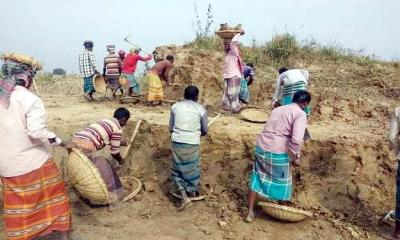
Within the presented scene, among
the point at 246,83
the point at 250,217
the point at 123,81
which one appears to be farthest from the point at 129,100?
the point at 250,217

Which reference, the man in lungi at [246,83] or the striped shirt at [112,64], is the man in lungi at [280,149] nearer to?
the man in lungi at [246,83]

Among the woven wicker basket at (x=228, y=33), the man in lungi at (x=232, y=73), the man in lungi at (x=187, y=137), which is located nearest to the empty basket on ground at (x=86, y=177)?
the man in lungi at (x=187, y=137)

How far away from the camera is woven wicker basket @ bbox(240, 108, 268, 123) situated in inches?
295

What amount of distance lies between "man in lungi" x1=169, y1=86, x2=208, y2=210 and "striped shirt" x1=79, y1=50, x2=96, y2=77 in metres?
4.78

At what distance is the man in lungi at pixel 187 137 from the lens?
5465mm

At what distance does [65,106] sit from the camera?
9445 millimetres

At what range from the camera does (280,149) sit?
4.91 meters

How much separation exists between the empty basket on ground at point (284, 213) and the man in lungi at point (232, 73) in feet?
10.8

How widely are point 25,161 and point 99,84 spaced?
6.47m

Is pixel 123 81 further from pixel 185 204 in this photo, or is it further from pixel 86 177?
pixel 86 177

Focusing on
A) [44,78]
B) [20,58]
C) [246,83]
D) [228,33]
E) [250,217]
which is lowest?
[250,217]

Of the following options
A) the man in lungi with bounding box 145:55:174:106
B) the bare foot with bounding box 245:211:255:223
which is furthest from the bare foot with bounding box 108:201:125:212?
the man in lungi with bounding box 145:55:174:106

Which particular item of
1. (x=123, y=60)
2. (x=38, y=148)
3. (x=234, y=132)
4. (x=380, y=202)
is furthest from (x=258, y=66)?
(x=38, y=148)

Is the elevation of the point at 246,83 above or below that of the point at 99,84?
above
